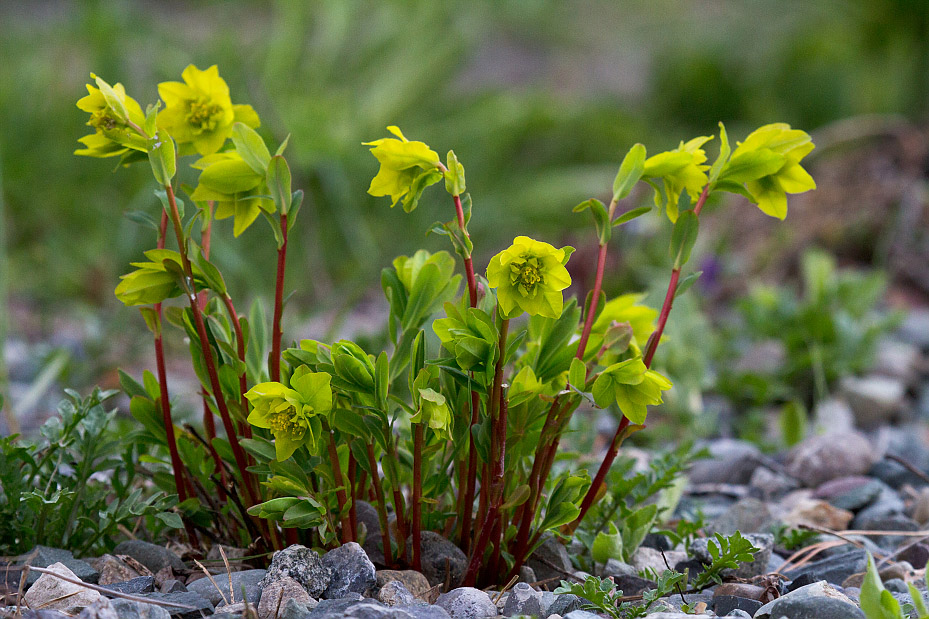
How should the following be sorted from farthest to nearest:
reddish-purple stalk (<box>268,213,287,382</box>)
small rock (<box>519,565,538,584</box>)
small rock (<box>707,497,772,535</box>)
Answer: small rock (<box>707,497,772,535</box>), small rock (<box>519,565,538,584</box>), reddish-purple stalk (<box>268,213,287,382</box>)

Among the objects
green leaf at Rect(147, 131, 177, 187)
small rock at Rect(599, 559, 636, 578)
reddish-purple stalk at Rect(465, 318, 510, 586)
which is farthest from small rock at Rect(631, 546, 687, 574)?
green leaf at Rect(147, 131, 177, 187)

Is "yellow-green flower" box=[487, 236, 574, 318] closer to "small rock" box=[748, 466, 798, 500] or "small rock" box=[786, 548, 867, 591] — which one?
"small rock" box=[786, 548, 867, 591]

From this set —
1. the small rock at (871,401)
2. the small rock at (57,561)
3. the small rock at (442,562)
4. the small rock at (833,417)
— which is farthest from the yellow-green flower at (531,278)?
the small rock at (871,401)

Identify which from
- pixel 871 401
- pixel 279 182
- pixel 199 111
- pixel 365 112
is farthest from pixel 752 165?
pixel 365 112

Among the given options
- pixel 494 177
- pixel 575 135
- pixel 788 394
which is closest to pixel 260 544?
pixel 788 394

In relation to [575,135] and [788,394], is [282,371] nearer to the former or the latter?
[788,394]

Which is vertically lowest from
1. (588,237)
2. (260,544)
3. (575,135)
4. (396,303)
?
(260,544)

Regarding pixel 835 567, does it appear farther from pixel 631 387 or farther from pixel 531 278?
pixel 531 278
